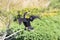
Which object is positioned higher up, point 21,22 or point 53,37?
point 21,22

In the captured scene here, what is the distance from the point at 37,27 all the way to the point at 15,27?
512mm

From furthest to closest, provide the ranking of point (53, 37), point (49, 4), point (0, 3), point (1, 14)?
point (49, 4), point (0, 3), point (1, 14), point (53, 37)

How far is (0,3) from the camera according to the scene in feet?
22.1

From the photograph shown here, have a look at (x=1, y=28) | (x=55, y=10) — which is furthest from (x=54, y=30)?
(x=55, y=10)

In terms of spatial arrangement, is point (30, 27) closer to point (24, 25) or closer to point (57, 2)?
point (24, 25)

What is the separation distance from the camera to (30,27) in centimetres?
513

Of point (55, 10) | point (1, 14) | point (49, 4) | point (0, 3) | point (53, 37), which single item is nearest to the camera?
point (53, 37)

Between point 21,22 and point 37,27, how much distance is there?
39cm

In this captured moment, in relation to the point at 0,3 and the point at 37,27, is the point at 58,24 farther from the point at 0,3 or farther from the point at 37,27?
the point at 0,3

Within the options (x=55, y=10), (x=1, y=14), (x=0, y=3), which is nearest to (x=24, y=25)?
(x=1, y=14)

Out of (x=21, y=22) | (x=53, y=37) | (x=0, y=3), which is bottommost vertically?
(x=53, y=37)

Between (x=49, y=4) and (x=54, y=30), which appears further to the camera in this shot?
(x=49, y=4)

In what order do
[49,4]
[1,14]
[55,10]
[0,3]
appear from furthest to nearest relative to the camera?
[49,4] → [55,10] → [0,3] → [1,14]

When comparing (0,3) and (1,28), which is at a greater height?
(0,3)
